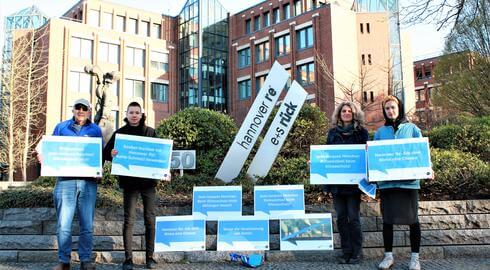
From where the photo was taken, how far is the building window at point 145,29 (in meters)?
45.2

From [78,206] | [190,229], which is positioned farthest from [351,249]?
[78,206]

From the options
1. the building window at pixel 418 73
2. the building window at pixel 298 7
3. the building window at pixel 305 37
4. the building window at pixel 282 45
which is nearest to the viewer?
the building window at pixel 305 37

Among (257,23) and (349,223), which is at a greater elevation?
(257,23)

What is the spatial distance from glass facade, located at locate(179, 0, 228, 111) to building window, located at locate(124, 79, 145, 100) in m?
4.13

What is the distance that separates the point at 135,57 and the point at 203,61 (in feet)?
22.4

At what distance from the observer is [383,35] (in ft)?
124

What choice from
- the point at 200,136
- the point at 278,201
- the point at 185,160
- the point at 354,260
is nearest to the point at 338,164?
the point at 278,201

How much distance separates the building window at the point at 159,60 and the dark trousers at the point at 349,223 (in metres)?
40.4

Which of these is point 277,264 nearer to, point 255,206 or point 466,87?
point 255,206

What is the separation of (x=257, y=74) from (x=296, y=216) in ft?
117

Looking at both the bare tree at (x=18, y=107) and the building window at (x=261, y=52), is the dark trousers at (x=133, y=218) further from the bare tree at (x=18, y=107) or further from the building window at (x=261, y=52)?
the building window at (x=261, y=52)

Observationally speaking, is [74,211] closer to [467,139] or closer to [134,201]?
[134,201]

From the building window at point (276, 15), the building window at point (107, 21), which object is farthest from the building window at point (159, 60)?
the building window at point (276, 15)

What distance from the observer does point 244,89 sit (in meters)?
42.4
